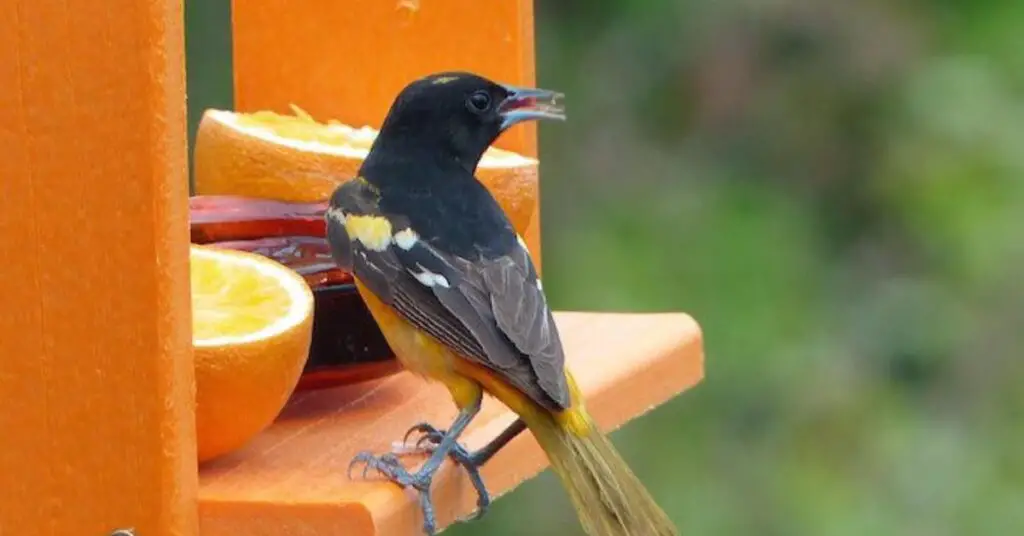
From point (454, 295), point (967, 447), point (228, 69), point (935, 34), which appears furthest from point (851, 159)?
point (454, 295)

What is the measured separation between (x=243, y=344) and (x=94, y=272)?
8.2 inches

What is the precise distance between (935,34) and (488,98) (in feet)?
8.93

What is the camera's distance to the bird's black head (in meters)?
2.34

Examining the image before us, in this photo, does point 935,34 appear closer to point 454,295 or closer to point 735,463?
point 735,463

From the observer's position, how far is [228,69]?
176 inches

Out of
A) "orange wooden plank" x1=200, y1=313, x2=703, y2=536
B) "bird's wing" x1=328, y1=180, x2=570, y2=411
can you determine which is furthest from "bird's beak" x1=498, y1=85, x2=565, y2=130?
"orange wooden plank" x1=200, y1=313, x2=703, y2=536

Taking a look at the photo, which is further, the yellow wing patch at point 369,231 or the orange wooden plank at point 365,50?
the orange wooden plank at point 365,50

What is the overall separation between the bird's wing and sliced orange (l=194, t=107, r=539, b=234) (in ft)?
0.77

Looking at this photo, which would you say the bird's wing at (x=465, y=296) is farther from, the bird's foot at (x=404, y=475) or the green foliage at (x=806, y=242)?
the green foliage at (x=806, y=242)

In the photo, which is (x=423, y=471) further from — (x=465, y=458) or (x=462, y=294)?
(x=462, y=294)

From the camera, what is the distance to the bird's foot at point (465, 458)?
79.7 inches

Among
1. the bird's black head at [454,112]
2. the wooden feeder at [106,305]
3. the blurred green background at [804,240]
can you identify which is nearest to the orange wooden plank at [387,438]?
the wooden feeder at [106,305]

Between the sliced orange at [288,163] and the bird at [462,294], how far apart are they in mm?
141

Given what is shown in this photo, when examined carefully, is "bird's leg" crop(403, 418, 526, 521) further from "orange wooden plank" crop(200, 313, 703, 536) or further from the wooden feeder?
the wooden feeder
